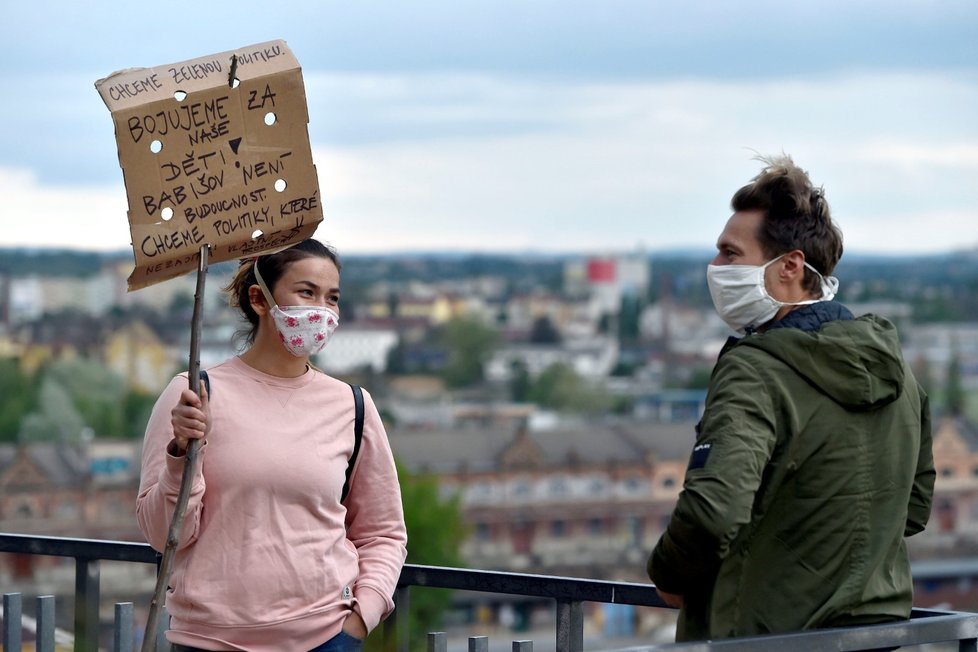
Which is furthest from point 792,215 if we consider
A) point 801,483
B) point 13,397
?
point 13,397

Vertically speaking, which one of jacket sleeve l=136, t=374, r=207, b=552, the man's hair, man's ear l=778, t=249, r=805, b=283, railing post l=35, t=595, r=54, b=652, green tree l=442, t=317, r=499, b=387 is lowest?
green tree l=442, t=317, r=499, b=387

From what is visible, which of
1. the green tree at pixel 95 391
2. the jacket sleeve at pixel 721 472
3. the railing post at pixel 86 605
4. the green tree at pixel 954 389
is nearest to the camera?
the jacket sleeve at pixel 721 472

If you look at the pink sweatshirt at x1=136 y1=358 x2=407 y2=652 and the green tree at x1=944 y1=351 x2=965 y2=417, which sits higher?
the pink sweatshirt at x1=136 y1=358 x2=407 y2=652

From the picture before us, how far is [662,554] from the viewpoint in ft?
7.37

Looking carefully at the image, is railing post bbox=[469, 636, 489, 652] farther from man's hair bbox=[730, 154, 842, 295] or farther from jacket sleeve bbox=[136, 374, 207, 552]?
man's hair bbox=[730, 154, 842, 295]

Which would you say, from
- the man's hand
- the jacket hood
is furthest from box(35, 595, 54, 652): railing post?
the jacket hood

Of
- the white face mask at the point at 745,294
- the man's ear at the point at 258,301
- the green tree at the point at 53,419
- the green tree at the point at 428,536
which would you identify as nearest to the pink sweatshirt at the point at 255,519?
the man's ear at the point at 258,301

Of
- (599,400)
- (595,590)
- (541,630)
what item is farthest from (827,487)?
(599,400)

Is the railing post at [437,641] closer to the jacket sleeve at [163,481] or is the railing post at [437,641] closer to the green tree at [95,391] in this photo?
the jacket sleeve at [163,481]

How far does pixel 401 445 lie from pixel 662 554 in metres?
85.6

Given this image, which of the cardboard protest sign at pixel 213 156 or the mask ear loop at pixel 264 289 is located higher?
the cardboard protest sign at pixel 213 156

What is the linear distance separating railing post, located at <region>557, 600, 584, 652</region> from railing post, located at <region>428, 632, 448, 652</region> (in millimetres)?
330

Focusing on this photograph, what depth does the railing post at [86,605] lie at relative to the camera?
319 centimetres

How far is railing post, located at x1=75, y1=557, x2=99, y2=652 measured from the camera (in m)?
3.19
